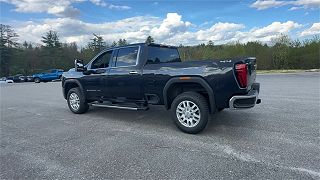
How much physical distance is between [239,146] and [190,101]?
129 centimetres

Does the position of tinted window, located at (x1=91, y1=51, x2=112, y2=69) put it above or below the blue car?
above

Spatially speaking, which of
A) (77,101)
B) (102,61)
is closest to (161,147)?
(102,61)

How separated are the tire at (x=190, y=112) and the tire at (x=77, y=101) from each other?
322 cm

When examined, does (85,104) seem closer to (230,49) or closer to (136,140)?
(136,140)

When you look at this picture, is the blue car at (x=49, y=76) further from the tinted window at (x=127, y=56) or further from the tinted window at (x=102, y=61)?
the tinted window at (x=127, y=56)

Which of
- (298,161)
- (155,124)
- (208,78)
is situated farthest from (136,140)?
(298,161)

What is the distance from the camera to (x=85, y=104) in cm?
770

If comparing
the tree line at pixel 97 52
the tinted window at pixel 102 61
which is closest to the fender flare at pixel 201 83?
the tinted window at pixel 102 61

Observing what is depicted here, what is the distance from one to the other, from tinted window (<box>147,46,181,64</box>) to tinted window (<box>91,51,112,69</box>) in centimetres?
128

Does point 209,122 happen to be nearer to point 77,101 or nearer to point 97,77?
point 97,77

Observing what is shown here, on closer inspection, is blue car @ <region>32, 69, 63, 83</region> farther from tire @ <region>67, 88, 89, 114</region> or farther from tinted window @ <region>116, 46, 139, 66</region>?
tinted window @ <region>116, 46, 139, 66</region>

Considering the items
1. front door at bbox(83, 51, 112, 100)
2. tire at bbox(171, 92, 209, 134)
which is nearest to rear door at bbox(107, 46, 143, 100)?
front door at bbox(83, 51, 112, 100)

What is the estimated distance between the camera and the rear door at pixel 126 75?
6168 mm

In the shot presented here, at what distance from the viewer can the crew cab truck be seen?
4980mm
